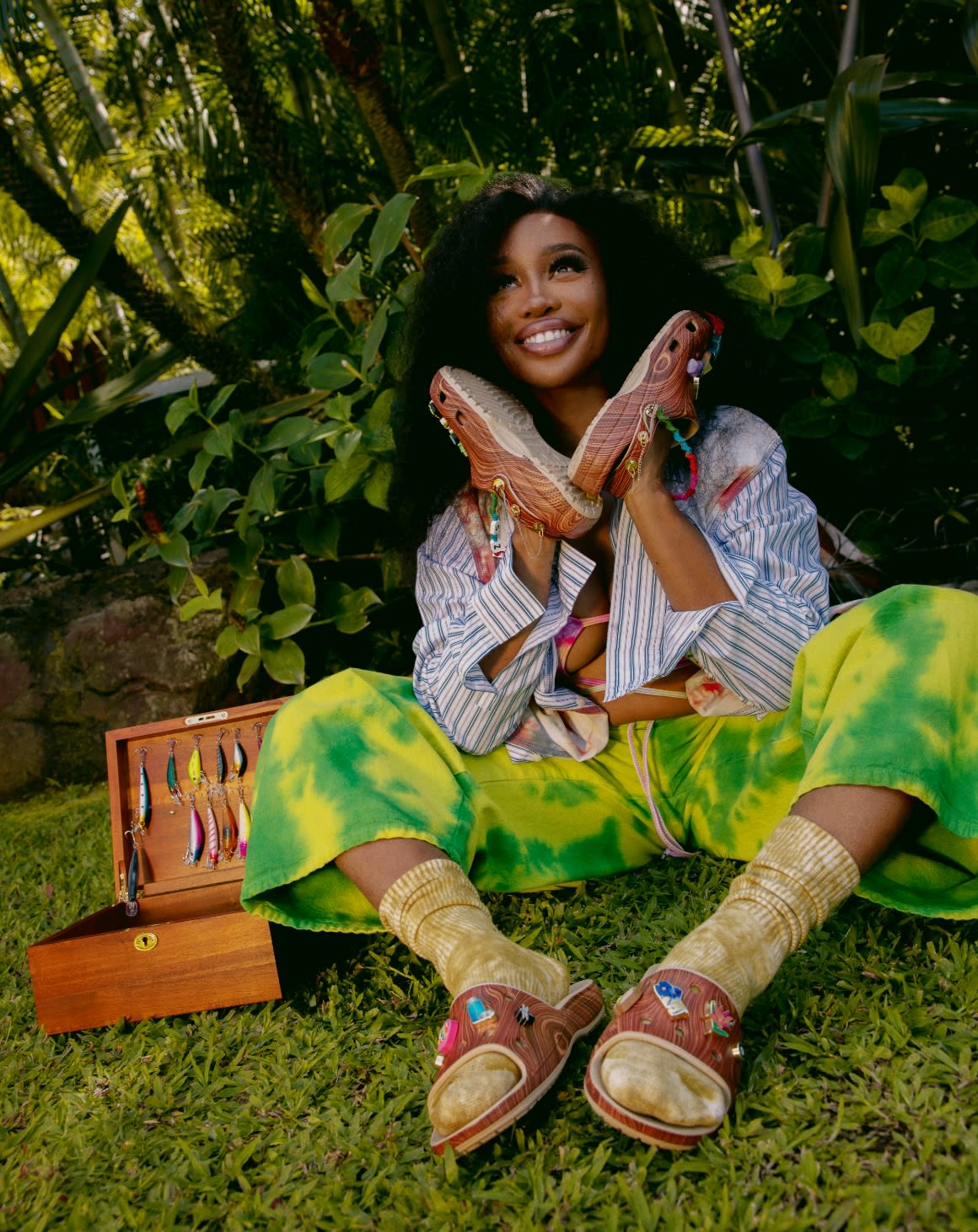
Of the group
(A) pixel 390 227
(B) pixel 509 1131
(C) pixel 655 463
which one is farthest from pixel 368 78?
(B) pixel 509 1131

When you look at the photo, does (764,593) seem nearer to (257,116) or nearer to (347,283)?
(347,283)

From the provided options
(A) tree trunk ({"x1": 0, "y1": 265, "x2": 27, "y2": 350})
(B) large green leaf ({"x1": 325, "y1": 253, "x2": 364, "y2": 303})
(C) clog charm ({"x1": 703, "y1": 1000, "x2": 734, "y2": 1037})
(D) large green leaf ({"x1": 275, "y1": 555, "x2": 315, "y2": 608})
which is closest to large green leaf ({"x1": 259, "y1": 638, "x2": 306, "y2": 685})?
(D) large green leaf ({"x1": 275, "y1": 555, "x2": 315, "y2": 608})

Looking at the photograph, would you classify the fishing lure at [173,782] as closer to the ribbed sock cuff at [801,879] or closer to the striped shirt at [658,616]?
the striped shirt at [658,616]

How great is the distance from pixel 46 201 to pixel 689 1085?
3481 mm

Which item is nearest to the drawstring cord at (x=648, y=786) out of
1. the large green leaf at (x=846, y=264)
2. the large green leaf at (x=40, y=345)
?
the large green leaf at (x=846, y=264)

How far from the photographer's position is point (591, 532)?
2.22 m

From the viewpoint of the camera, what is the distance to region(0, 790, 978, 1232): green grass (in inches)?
48.3

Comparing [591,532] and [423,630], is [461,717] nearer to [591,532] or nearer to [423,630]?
[423,630]

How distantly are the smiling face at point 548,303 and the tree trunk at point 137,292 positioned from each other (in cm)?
168

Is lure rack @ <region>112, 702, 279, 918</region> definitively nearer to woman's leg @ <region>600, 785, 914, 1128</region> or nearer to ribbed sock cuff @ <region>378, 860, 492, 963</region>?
ribbed sock cuff @ <region>378, 860, 492, 963</region>

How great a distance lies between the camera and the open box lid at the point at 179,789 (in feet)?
7.29

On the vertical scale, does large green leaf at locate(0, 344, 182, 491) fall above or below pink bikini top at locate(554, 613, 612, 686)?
above

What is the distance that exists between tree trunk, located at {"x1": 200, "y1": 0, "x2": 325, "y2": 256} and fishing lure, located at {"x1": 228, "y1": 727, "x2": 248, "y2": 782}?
6.17 feet

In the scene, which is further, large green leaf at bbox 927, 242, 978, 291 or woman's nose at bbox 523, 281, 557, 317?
large green leaf at bbox 927, 242, 978, 291
